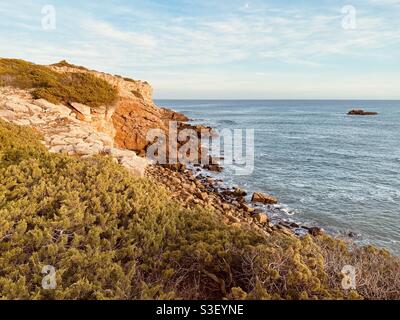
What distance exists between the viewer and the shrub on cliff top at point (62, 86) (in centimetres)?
1766

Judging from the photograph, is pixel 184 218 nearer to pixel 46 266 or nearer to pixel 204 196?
pixel 46 266

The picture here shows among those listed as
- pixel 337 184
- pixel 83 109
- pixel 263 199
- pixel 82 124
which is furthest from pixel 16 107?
pixel 337 184

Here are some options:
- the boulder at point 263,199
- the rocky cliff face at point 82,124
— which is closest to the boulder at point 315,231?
the boulder at point 263,199

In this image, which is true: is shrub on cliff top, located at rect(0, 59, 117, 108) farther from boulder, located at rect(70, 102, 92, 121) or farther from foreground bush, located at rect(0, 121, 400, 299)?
foreground bush, located at rect(0, 121, 400, 299)

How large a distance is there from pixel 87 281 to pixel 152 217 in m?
2.06

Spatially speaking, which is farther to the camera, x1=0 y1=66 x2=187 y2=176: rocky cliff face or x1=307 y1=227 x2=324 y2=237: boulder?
x1=307 y1=227 x2=324 y2=237: boulder

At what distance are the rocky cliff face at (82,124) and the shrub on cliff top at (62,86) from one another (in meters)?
0.53

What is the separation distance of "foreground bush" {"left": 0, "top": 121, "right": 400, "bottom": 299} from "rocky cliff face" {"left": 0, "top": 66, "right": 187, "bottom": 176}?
12.7 feet

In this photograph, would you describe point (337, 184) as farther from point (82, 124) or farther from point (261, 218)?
point (82, 124)

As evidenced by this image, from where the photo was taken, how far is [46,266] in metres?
4.12

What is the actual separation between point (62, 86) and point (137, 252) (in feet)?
53.5

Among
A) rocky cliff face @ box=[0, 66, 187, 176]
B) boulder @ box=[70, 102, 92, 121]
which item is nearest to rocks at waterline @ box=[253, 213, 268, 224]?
rocky cliff face @ box=[0, 66, 187, 176]

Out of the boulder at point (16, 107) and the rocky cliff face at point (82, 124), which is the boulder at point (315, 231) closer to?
the rocky cliff face at point (82, 124)

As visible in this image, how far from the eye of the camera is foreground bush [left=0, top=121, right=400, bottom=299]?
4.07 metres
